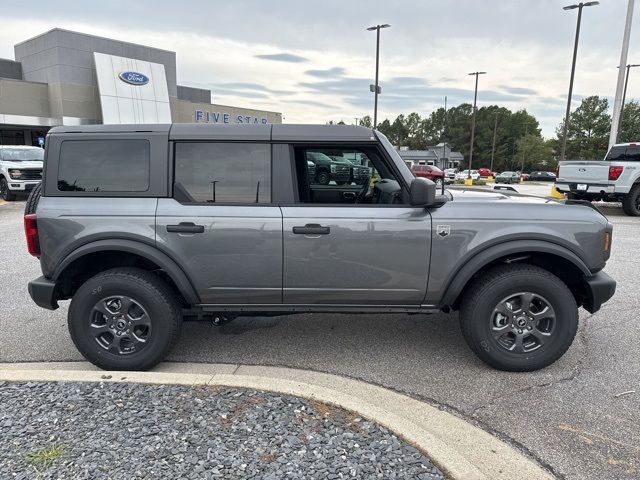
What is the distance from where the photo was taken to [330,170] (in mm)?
3953

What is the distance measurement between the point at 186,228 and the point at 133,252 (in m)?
0.42

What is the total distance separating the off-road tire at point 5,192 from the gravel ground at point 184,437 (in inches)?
591

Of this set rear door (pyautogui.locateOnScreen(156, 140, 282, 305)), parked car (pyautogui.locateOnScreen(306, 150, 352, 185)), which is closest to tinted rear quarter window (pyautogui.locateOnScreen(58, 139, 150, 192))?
rear door (pyautogui.locateOnScreen(156, 140, 282, 305))

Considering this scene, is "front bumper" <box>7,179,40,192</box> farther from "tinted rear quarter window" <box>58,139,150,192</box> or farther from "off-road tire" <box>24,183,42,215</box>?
"tinted rear quarter window" <box>58,139,150,192</box>

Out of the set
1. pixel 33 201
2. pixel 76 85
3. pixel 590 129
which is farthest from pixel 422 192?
pixel 590 129

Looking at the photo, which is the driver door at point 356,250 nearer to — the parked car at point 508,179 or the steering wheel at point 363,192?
the steering wheel at point 363,192

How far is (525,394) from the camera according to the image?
3246 millimetres

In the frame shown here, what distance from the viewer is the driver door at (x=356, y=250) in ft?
11.1

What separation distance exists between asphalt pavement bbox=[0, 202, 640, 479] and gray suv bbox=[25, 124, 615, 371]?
32cm

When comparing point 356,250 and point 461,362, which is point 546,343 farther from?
point 356,250

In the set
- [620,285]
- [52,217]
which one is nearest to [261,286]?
[52,217]

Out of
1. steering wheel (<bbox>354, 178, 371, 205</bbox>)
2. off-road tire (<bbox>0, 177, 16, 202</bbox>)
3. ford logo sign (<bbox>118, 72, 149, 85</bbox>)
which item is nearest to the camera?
steering wheel (<bbox>354, 178, 371, 205</bbox>)

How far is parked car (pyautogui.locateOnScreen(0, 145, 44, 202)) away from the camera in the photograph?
15028 mm

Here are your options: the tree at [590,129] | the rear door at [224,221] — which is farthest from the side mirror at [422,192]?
the tree at [590,129]
